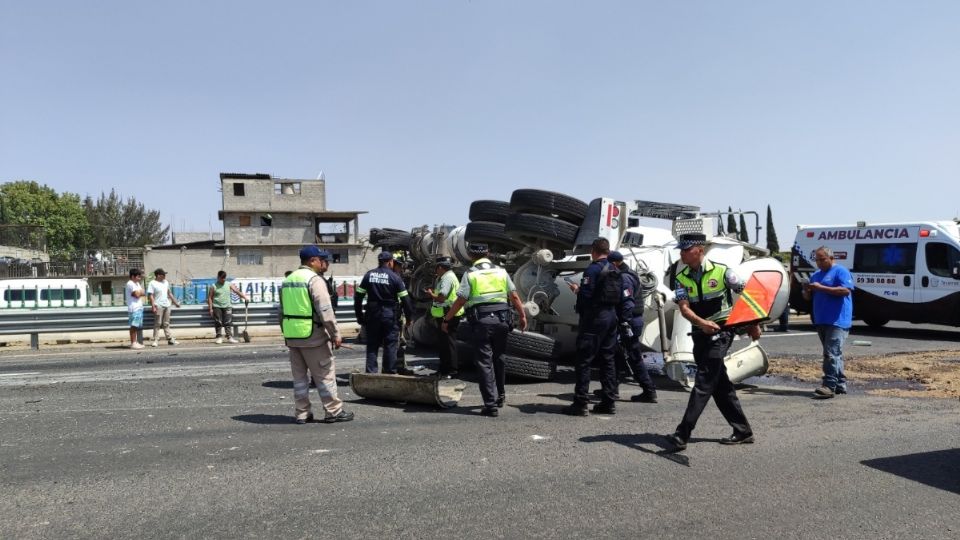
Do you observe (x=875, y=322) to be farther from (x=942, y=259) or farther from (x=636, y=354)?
(x=636, y=354)

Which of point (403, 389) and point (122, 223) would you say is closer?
point (403, 389)

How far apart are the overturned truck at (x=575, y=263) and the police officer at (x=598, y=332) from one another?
154cm

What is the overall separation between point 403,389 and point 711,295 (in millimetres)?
3272

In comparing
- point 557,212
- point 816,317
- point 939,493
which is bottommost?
point 939,493

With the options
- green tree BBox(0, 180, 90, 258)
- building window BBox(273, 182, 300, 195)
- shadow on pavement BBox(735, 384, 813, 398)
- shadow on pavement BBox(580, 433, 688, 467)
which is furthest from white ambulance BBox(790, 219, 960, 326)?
green tree BBox(0, 180, 90, 258)

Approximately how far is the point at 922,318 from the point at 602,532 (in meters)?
14.3

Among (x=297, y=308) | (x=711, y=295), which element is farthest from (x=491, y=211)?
(x=711, y=295)

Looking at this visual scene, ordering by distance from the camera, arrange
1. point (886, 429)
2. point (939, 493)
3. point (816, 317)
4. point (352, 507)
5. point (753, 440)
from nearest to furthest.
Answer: point (352, 507) < point (939, 493) < point (753, 440) < point (886, 429) < point (816, 317)

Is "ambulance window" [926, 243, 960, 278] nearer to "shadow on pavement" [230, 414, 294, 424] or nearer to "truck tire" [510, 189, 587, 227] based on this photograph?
"truck tire" [510, 189, 587, 227]

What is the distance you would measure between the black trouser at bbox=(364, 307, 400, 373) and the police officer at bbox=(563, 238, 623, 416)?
94.9 inches

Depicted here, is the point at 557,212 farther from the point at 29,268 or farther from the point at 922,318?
the point at 29,268

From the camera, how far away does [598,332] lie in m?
6.47

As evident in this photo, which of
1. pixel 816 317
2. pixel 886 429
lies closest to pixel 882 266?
pixel 816 317

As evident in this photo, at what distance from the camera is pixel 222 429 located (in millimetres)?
5934
